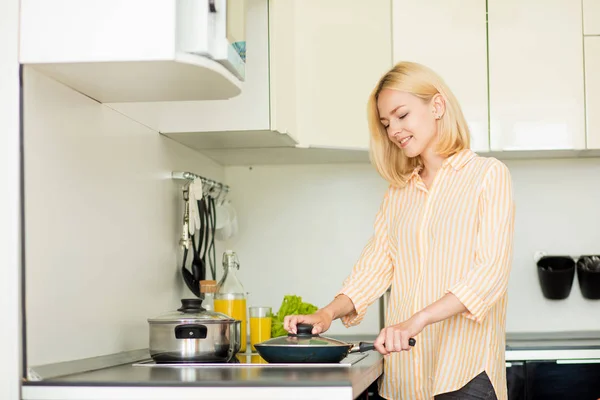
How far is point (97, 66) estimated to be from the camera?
1.66m

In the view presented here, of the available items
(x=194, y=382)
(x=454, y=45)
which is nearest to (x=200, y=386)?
(x=194, y=382)

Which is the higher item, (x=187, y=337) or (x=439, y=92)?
(x=439, y=92)

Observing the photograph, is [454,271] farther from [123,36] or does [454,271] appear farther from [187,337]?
[123,36]

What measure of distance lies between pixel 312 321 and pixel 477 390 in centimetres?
41

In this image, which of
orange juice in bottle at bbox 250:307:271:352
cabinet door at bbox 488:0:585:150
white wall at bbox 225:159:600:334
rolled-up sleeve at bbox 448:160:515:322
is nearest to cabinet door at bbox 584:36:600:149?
cabinet door at bbox 488:0:585:150

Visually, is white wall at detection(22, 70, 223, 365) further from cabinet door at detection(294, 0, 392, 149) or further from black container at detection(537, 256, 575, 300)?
black container at detection(537, 256, 575, 300)

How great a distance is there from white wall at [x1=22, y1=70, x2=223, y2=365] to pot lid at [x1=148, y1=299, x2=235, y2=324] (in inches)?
6.2

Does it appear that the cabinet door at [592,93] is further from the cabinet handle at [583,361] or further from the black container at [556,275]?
the cabinet handle at [583,361]

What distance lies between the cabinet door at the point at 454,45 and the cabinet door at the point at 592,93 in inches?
13.3

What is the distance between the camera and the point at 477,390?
1987mm

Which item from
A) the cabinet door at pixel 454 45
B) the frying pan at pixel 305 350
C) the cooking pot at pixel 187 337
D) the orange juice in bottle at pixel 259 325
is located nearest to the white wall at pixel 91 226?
the cooking pot at pixel 187 337

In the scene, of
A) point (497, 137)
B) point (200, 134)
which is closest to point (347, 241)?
point (497, 137)
